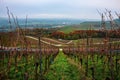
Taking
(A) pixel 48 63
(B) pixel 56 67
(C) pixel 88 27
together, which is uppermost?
(A) pixel 48 63

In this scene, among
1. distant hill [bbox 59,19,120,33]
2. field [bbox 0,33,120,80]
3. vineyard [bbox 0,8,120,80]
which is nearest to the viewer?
vineyard [bbox 0,8,120,80]

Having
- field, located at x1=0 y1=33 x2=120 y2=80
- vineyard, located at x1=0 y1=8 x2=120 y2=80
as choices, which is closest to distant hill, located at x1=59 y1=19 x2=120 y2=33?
vineyard, located at x1=0 y1=8 x2=120 y2=80

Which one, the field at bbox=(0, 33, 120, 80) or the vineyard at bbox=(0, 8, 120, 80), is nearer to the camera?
the vineyard at bbox=(0, 8, 120, 80)

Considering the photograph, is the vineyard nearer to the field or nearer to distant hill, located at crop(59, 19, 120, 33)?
the field

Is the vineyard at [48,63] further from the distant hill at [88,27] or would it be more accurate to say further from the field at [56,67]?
the distant hill at [88,27]

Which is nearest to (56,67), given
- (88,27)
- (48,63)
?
(48,63)

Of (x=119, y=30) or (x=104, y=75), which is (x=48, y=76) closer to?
(x=104, y=75)

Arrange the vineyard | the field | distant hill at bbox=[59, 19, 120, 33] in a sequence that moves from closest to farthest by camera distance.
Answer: the vineyard, the field, distant hill at bbox=[59, 19, 120, 33]

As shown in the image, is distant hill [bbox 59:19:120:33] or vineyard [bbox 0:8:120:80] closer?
vineyard [bbox 0:8:120:80]

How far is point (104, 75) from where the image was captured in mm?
15516

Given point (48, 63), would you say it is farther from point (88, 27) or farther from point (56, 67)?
point (88, 27)

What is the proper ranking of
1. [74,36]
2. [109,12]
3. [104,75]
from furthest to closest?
[74,36]
[104,75]
[109,12]

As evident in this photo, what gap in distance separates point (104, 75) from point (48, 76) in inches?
113

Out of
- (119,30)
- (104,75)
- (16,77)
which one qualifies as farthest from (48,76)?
(119,30)
